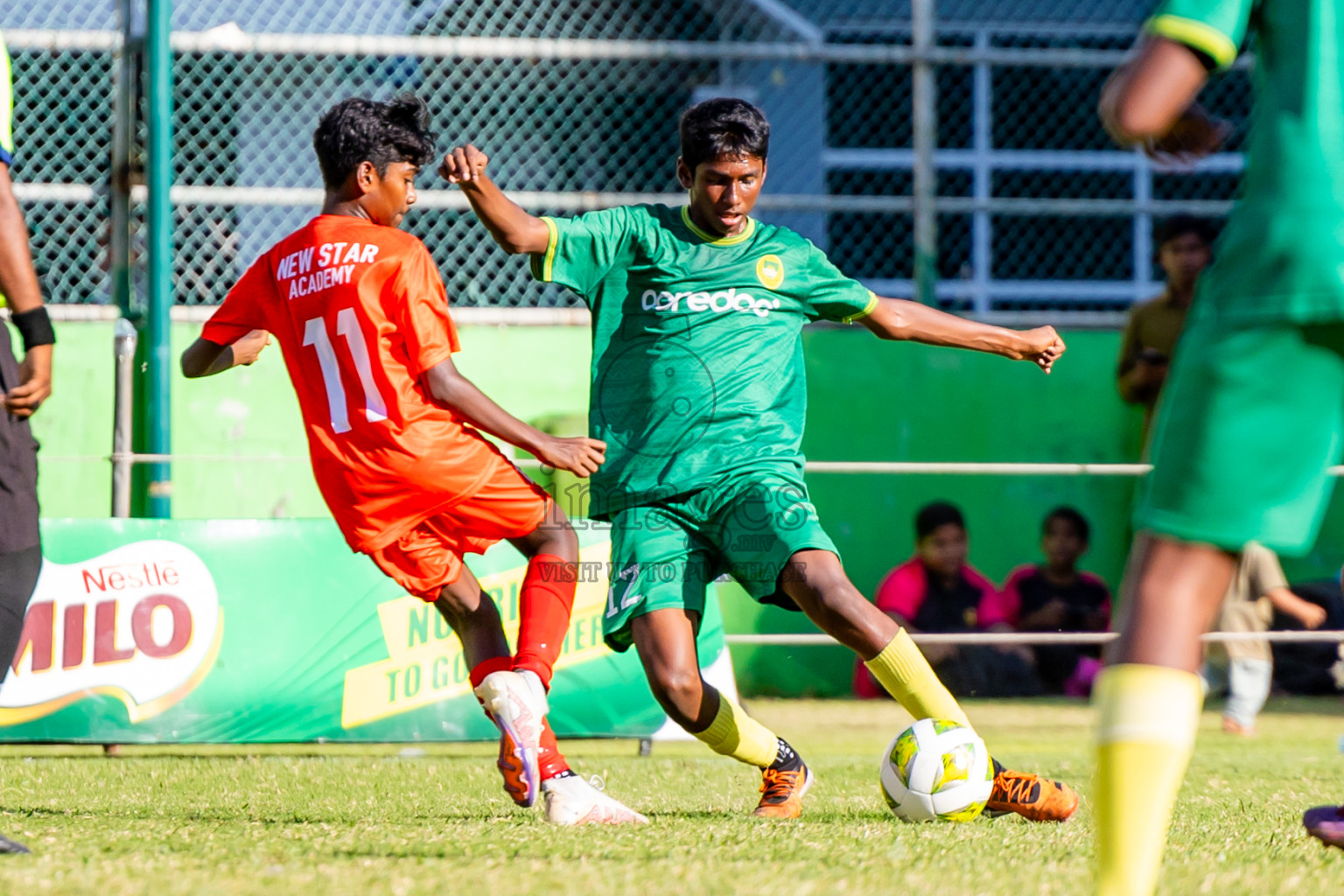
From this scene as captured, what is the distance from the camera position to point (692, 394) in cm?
402

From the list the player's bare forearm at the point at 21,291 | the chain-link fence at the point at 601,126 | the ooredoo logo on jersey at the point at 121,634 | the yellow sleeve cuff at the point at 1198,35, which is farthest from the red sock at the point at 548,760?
the chain-link fence at the point at 601,126

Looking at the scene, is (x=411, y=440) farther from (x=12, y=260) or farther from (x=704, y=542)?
(x=12, y=260)

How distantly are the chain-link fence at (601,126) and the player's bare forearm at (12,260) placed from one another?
209 inches

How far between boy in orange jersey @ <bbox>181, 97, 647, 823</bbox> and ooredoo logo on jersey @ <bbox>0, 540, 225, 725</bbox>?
2.12 meters

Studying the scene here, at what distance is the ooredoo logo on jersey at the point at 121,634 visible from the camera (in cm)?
573

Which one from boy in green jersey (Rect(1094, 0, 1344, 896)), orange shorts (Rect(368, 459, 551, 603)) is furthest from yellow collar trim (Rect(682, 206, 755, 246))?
boy in green jersey (Rect(1094, 0, 1344, 896))

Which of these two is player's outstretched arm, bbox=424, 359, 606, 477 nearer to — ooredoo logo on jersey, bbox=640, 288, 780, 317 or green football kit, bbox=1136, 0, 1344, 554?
ooredoo logo on jersey, bbox=640, 288, 780, 317

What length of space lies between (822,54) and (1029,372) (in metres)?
2.25

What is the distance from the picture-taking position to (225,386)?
851 cm

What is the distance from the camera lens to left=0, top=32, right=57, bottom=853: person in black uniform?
3086mm

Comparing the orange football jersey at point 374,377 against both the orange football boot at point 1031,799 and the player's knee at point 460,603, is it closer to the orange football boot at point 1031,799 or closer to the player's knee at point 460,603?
the player's knee at point 460,603

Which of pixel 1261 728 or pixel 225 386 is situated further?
pixel 225 386

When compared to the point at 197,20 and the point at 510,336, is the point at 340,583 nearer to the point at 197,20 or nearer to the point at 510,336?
the point at 510,336

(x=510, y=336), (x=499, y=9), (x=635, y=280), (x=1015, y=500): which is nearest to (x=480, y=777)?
(x=635, y=280)
